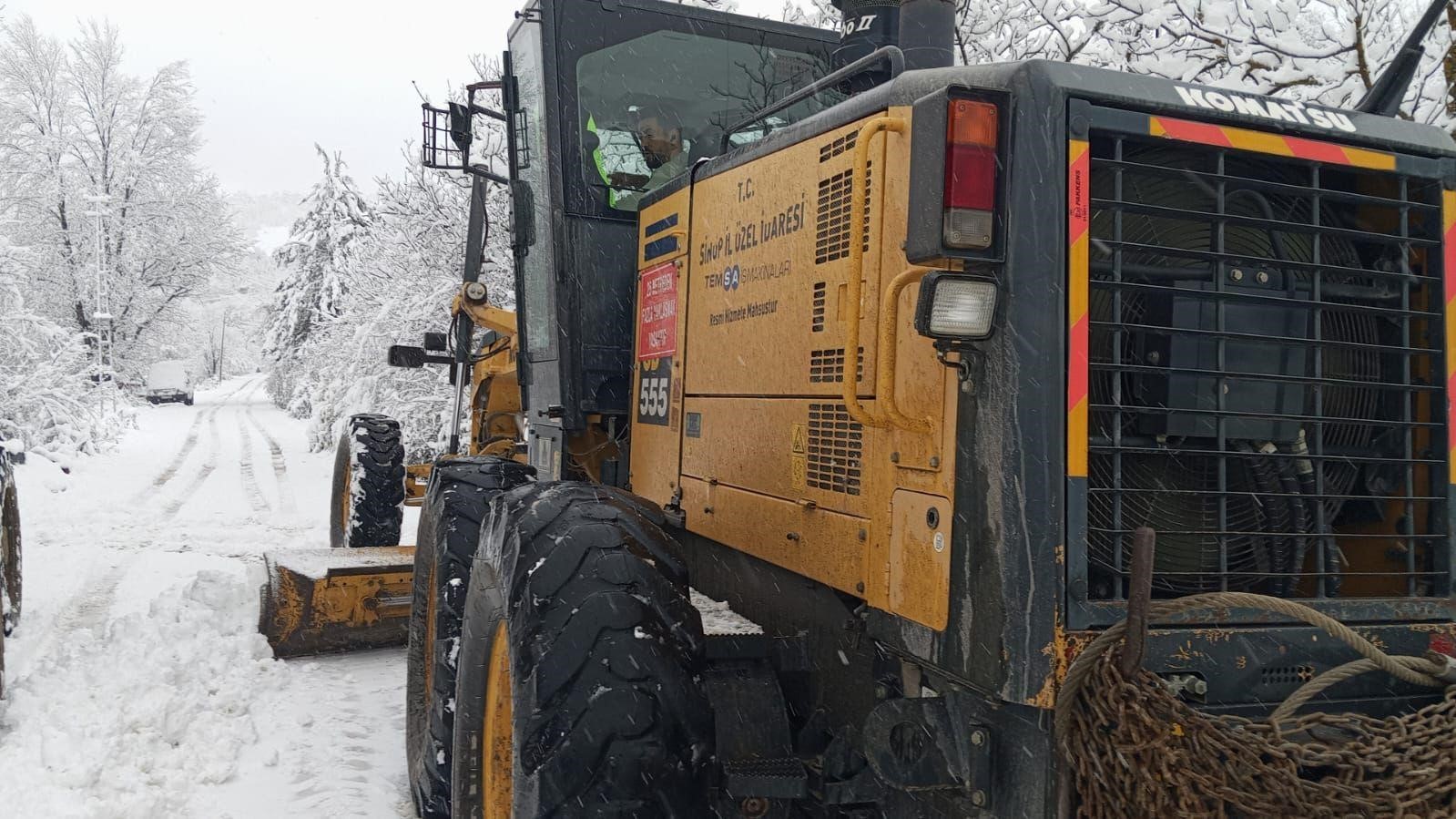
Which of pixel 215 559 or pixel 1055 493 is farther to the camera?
pixel 215 559

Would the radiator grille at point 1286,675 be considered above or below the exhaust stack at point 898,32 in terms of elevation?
below

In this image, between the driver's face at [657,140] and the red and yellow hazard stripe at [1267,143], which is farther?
the driver's face at [657,140]

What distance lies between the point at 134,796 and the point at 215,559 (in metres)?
5.99

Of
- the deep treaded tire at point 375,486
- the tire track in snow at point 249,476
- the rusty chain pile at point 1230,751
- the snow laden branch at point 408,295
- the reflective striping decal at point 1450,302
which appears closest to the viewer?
the rusty chain pile at point 1230,751

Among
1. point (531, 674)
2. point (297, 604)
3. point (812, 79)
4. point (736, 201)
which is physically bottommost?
point (297, 604)

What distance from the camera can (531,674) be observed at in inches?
111

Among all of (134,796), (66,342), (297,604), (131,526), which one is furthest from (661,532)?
(66,342)

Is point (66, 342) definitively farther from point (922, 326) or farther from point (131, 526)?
point (922, 326)

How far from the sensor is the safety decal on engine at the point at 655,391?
3.94 m

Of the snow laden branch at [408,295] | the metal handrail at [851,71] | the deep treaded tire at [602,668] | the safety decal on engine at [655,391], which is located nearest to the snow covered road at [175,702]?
the safety decal on engine at [655,391]

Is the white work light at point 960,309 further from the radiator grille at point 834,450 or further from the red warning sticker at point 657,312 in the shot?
the red warning sticker at point 657,312

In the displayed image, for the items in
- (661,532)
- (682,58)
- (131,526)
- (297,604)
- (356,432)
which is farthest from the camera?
(131,526)

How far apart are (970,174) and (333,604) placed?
17.1ft

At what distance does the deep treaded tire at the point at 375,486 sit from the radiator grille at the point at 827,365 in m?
5.91
